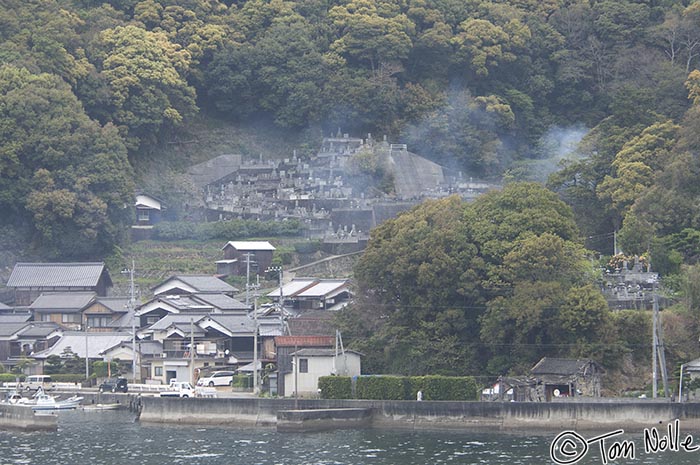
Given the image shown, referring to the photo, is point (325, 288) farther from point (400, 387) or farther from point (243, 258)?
point (400, 387)

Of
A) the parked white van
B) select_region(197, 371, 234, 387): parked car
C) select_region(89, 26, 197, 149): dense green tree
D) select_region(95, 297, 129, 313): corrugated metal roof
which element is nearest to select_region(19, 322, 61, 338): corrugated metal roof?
select_region(95, 297, 129, 313): corrugated metal roof

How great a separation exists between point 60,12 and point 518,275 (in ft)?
115

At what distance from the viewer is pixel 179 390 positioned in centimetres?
5394

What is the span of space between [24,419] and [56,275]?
56.0 feet

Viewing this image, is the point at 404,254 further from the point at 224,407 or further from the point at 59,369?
the point at 59,369

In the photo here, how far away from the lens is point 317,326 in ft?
192

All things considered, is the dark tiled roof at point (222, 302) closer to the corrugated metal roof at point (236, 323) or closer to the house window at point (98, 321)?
the corrugated metal roof at point (236, 323)

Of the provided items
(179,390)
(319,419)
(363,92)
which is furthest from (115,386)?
(363,92)

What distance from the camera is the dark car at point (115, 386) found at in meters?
57.1

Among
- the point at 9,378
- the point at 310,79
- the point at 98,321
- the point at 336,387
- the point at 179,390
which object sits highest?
the point at 310,79

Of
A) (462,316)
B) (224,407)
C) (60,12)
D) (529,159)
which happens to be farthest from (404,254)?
(60,12)

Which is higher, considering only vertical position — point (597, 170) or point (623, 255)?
point (597, 170)

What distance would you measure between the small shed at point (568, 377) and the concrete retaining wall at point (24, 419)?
14627 mm

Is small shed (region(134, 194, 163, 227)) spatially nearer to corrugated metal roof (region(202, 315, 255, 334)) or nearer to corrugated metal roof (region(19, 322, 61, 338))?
corrugated metal roof (region(19, 322, 61, 338))
